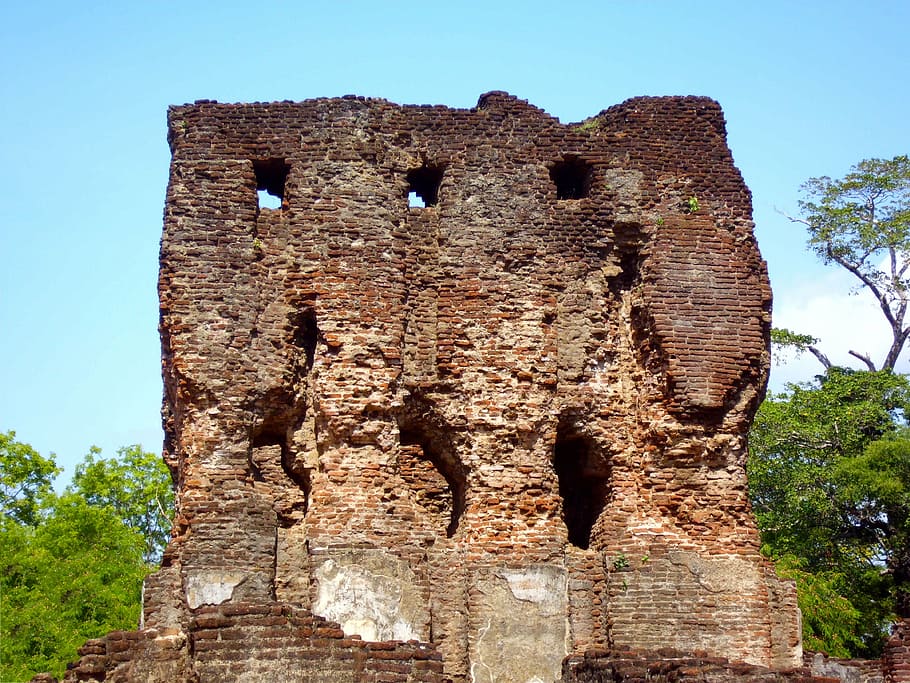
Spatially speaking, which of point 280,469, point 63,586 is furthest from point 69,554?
point 280,469

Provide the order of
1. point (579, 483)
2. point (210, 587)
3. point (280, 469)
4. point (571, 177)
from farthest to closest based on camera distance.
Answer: point (571, 177) < point (579, 483) < point (280, 469) < point (210, 587)

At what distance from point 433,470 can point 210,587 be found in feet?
9.06

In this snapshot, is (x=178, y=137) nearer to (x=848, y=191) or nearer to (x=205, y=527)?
(x=205, y=527)

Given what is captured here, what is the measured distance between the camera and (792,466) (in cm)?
2253

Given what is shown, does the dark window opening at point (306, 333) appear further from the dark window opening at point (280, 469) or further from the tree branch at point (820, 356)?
the tree branch at point (820, 356)

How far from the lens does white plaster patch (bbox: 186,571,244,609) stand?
11.4 metres

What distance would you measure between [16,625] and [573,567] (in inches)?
547

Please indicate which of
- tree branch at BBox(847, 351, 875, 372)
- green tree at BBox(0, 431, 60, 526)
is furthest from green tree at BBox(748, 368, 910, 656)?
green tree at BBox(0, 431, 60, 526)

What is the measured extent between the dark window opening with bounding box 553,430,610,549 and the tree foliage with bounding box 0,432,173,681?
11.6 m

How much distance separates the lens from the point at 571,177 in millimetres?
14180

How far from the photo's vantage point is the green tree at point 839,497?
20484mm

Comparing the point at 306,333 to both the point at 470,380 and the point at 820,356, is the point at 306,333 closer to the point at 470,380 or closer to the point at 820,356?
the point at 470,380

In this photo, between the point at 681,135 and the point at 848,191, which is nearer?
the point at 681,135

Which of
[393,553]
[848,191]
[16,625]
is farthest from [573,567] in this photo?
[848,191]
